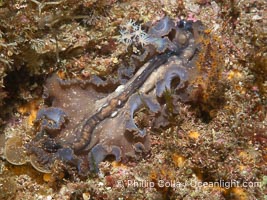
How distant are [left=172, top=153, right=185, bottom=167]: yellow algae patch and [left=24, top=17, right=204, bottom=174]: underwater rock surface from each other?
0.36m

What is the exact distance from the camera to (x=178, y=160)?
465 centimetres

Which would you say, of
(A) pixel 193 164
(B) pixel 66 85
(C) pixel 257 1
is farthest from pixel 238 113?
(B) pixel 66 85

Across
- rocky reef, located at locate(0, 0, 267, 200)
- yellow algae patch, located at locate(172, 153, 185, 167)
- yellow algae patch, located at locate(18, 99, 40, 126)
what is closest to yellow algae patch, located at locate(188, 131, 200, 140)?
rocky reef, located at locate(0, 0, 267, 200)

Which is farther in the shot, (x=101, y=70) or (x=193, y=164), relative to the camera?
(x=101, y=70)

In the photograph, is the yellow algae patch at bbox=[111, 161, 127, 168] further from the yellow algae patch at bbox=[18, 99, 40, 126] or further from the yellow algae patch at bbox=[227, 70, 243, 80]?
the yellow algae patch at bbox=[227, 70, 243, 80]

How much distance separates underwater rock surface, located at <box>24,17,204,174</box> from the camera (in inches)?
180

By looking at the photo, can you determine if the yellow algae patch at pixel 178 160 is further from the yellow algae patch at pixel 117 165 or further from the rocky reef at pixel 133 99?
the yellow algae patch at pixel 117 165

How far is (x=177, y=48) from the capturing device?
16.9 ft

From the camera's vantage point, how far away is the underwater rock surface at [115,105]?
457 cm

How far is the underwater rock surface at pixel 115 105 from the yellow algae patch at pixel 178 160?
1.17 ft

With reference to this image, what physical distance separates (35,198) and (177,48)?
2681 mm

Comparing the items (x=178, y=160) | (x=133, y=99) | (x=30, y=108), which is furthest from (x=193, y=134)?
(x=30, y=108)

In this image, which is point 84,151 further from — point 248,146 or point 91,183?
point 248,146

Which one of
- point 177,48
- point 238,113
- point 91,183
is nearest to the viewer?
point 91,183
